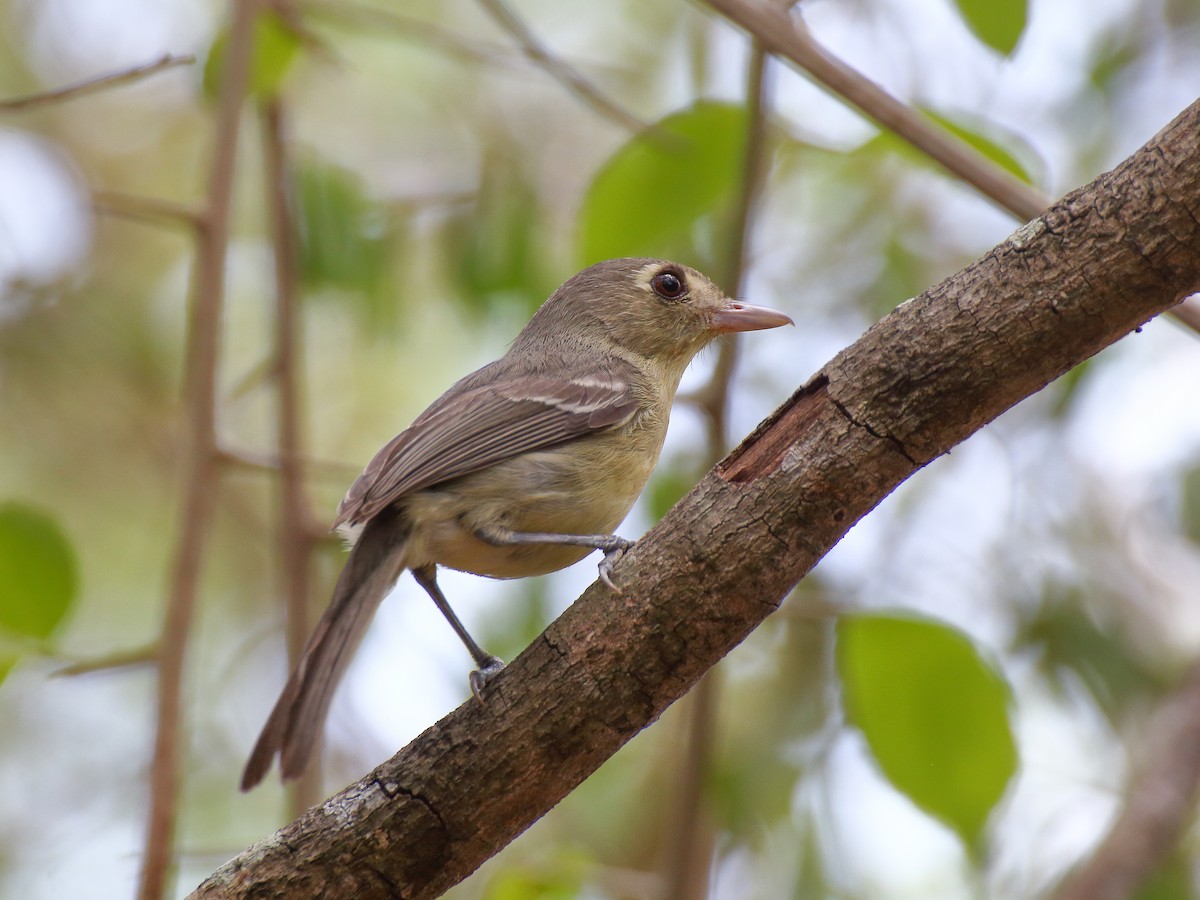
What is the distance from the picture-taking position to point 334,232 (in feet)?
15.8

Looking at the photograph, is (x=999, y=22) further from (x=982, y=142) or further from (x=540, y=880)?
(x=540, y=880)

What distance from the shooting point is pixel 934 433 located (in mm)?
2484

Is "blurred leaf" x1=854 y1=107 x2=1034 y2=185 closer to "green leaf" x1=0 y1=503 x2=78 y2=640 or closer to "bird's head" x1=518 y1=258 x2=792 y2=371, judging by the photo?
"bird's head" x1=518 y1=258 x2=792 y2=371

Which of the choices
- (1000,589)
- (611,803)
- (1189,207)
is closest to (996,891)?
(1000,589)

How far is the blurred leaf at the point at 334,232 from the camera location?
4.80 meters

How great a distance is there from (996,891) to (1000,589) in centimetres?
132

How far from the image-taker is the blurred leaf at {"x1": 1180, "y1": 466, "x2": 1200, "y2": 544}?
203 inches

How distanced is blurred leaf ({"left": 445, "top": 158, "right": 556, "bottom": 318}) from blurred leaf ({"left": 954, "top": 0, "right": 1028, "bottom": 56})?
233 centimetres

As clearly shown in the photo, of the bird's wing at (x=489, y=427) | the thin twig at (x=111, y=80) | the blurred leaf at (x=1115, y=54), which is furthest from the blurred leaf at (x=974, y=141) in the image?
the blurred leaf at (x=1115, y=54)

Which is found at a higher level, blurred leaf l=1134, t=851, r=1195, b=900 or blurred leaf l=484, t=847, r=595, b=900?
blurred leaf l=484, t=847, r=595, b=900

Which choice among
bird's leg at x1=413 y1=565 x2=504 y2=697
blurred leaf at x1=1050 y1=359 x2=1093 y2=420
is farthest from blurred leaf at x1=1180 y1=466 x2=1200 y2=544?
bird's leg at x1=413 y1=565 x2=504 y2=697

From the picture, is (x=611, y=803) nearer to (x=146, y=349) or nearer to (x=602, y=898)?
(x=602, y=898)

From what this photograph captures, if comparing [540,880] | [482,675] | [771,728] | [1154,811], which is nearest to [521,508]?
[482,675]

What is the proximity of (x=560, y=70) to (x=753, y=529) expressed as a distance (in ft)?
6.92
